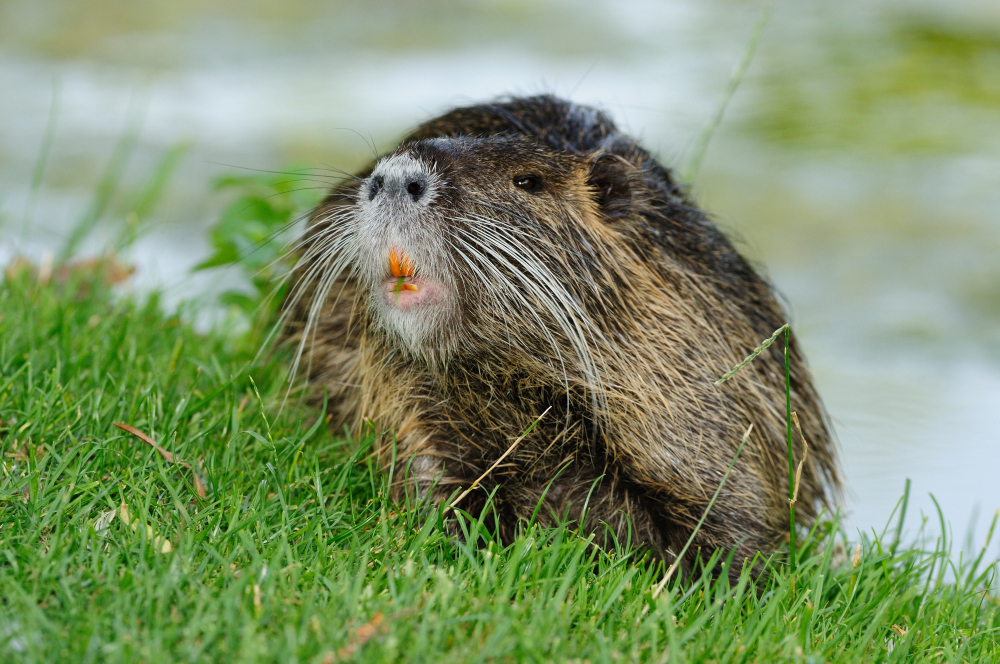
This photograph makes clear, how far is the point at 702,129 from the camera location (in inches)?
210

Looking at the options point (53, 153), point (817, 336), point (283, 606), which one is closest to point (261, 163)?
point (53, 153)

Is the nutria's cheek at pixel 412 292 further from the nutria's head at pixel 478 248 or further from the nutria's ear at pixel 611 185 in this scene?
the nutria's ear at pixel 611 185

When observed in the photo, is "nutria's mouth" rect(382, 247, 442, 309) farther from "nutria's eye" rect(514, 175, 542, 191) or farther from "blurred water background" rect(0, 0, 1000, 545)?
"blurred water background" rect(0, 0, 1000, 545)

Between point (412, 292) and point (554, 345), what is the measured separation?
1.10 feet

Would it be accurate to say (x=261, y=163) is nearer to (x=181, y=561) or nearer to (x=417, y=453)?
(x=417, y=453)

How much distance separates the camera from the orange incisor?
6.92 ft

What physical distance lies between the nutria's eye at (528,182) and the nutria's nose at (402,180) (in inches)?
10.2

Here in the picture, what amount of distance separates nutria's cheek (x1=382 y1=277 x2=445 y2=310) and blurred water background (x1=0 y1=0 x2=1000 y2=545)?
6.27 ft

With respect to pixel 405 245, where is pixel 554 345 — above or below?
below

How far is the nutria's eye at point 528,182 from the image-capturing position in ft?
7.61

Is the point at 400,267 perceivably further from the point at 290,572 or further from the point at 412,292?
the point at 290,572

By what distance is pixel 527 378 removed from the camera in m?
2.36

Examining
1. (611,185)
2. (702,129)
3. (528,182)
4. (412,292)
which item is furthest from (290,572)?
(702,129)

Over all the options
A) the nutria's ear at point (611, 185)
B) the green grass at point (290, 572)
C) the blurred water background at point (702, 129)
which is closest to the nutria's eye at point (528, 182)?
the nutria's ear at point (611, 185)
